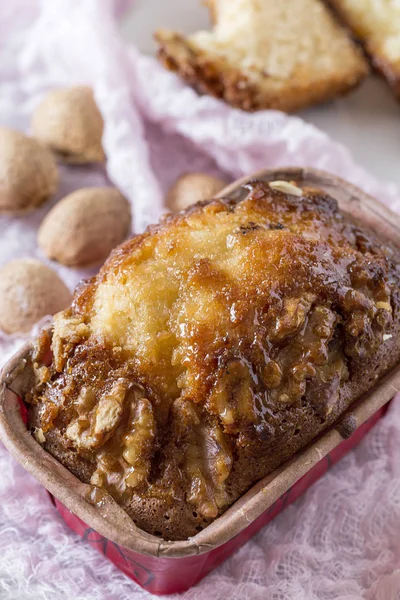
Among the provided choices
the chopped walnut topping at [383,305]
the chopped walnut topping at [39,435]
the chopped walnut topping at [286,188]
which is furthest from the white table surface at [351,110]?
the chopped walnut topping at [39,435]

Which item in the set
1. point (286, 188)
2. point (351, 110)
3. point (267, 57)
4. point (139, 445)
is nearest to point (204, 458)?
point (139, 445)

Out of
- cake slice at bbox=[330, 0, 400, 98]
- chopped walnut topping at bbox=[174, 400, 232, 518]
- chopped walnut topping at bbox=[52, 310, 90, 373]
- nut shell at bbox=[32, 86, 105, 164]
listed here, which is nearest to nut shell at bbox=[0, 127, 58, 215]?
nut shell at bbox=[32, 86, 105, 164]

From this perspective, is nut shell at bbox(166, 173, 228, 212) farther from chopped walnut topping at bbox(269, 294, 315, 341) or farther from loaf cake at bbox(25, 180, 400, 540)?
chopped walnut topping at bbox(269, 294, 315, 341)

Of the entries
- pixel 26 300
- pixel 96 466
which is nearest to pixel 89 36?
pixel 26 300

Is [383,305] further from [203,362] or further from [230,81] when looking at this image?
[230,81]

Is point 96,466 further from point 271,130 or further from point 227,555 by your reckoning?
point 271,130

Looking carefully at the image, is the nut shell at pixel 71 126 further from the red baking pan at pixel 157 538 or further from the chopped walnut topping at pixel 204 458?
the chopped walnut topping at pixel 204 458
